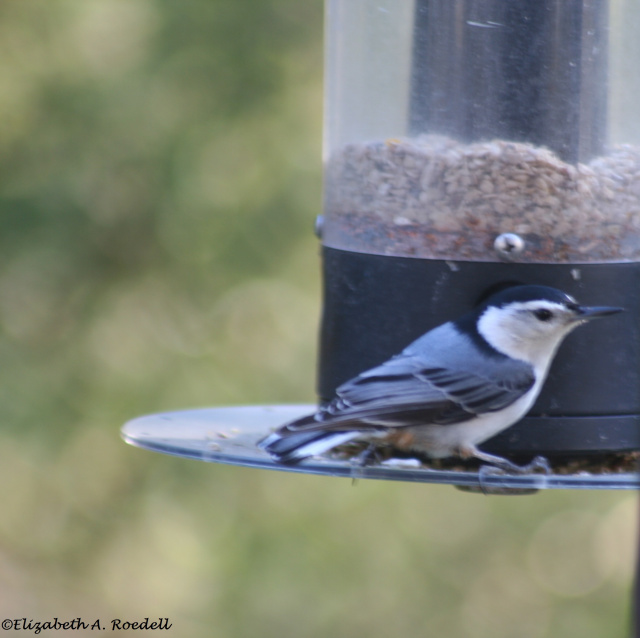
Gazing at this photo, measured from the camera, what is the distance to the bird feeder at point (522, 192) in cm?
298

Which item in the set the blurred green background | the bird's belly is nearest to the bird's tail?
the bird's belly

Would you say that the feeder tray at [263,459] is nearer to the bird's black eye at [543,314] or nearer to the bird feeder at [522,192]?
the bird feeder at [522,192]

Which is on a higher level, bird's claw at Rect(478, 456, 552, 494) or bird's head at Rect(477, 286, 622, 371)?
bird's head at Rect(477, 286, 622, 371)

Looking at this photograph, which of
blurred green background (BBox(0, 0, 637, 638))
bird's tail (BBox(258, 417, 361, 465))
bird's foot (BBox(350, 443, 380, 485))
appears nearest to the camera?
bird's tail (BBox(258, 417, 361, 465))

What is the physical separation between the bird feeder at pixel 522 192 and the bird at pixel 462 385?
0.11 meters

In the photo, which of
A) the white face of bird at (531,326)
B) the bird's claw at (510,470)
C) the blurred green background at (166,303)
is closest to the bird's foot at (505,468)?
the bird's claw at (510,470)

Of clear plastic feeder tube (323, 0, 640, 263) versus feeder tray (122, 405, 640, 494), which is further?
clear plastic feeder tube (323, 0, 640, 263)

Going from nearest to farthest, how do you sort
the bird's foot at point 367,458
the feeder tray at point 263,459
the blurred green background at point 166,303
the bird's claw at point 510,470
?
1. the feeder tray at point 263,459
2. the bird's claw at point 510,470
3. the bird's foot at point 367,458
4. the blurred green background at point 166,303

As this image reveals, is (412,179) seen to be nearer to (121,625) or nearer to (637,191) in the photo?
(637,191)

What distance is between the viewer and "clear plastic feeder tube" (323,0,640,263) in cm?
298

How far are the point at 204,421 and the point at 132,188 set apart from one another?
2.91 metres

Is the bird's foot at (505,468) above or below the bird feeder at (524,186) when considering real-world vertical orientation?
below

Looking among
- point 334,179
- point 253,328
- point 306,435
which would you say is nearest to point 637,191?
point 334,179

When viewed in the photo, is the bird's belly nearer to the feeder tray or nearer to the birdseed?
the feeder tray
